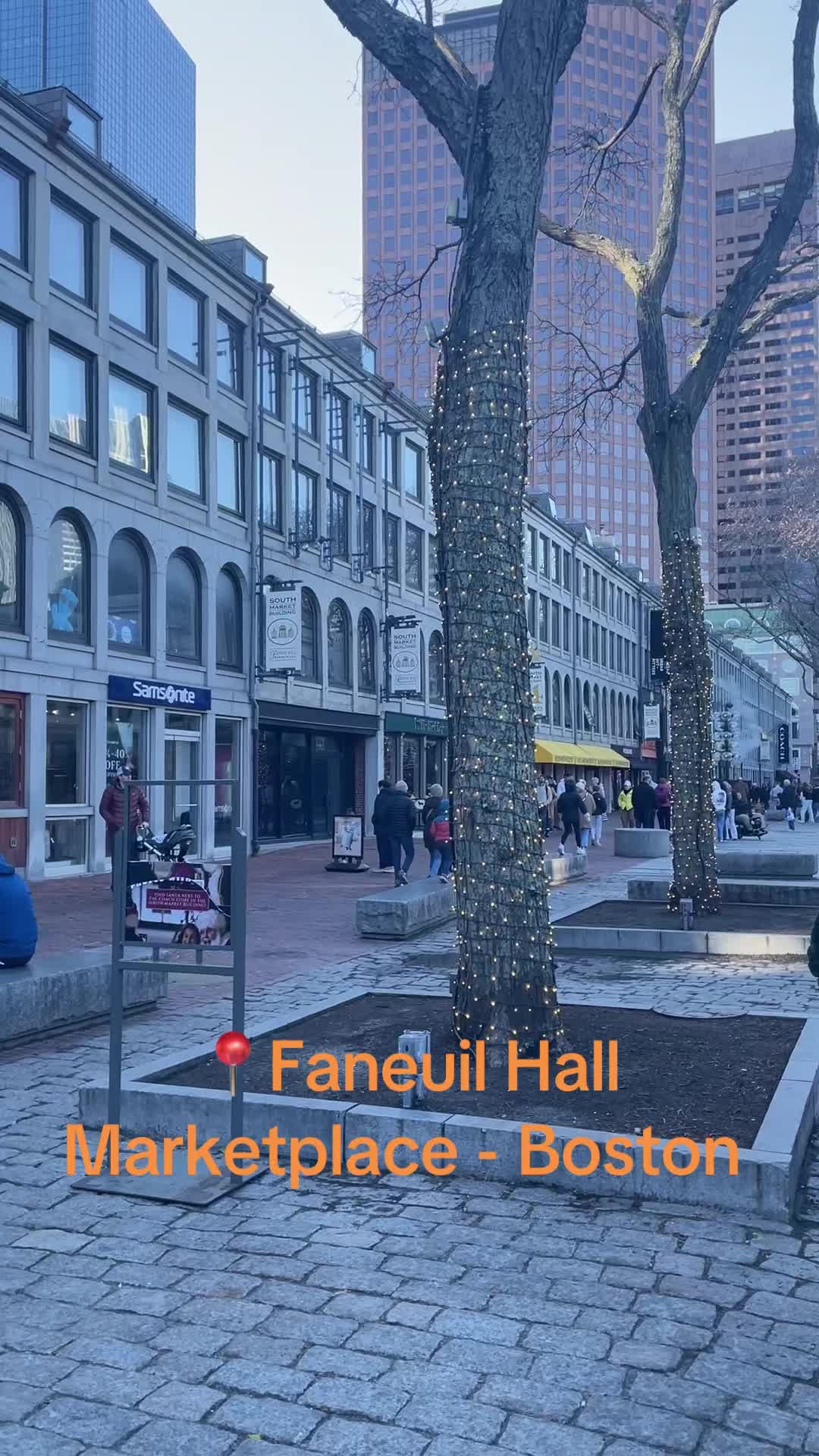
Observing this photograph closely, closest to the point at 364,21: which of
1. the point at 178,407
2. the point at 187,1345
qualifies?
the point at 187,1345

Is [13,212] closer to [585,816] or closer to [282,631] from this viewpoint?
[282,631]

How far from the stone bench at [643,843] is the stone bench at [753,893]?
11.7 m

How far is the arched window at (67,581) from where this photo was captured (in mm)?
22094

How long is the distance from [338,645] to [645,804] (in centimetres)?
945

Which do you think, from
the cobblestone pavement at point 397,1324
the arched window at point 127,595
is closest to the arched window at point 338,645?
the arched window at point 127,595

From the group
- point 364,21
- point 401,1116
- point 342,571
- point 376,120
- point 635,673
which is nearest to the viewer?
point 401,1116

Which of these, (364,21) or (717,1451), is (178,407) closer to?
(364,21)

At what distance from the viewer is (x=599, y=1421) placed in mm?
3238

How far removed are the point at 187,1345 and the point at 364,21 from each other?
7045 millimetres

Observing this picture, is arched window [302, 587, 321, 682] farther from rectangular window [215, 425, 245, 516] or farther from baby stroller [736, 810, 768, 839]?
baby stroller [736, 810, 768, 839]

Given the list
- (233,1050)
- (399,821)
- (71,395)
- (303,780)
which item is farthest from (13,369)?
(233,1050)

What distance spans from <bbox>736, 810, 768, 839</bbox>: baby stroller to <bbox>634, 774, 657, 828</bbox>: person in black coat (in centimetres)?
359

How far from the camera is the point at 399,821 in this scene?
1858cm

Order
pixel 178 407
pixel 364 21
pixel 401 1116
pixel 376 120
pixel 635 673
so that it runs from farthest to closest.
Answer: pixel 635 673, pixel 178 407, pixel 376 120, pixel 364 21, pixel 401 1116
